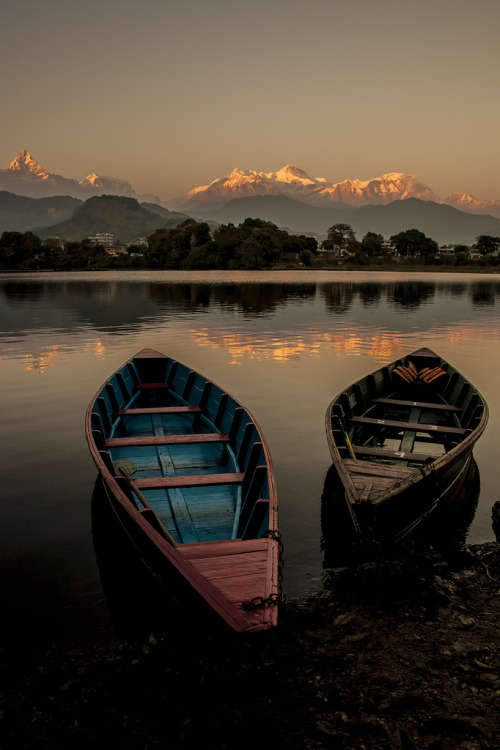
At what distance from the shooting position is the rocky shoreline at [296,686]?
529 cm

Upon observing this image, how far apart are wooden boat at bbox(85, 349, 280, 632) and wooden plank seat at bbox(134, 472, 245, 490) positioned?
2cm

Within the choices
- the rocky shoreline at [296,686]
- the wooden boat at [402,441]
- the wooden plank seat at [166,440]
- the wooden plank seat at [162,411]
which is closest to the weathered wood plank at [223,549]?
the rocky shoreline at [296,686]

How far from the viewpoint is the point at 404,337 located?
129 feet

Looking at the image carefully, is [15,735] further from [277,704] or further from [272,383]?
[272,383]

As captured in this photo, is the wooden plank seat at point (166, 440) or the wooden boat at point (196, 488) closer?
the wooden boat at point (196, 488)

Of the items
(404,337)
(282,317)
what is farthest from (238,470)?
(282,317)

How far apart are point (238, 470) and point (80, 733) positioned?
5.54 metres

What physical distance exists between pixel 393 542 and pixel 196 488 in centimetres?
382

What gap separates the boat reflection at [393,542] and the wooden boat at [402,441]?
284 mm

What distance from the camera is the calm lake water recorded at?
27.5ft

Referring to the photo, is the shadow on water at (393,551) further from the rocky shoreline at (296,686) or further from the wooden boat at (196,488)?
the wooden boat at (196,488)

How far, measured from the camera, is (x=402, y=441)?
12883 mm

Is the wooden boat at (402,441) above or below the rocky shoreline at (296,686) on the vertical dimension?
above

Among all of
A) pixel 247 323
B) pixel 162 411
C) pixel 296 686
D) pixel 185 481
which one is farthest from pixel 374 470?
pixel 247 323
